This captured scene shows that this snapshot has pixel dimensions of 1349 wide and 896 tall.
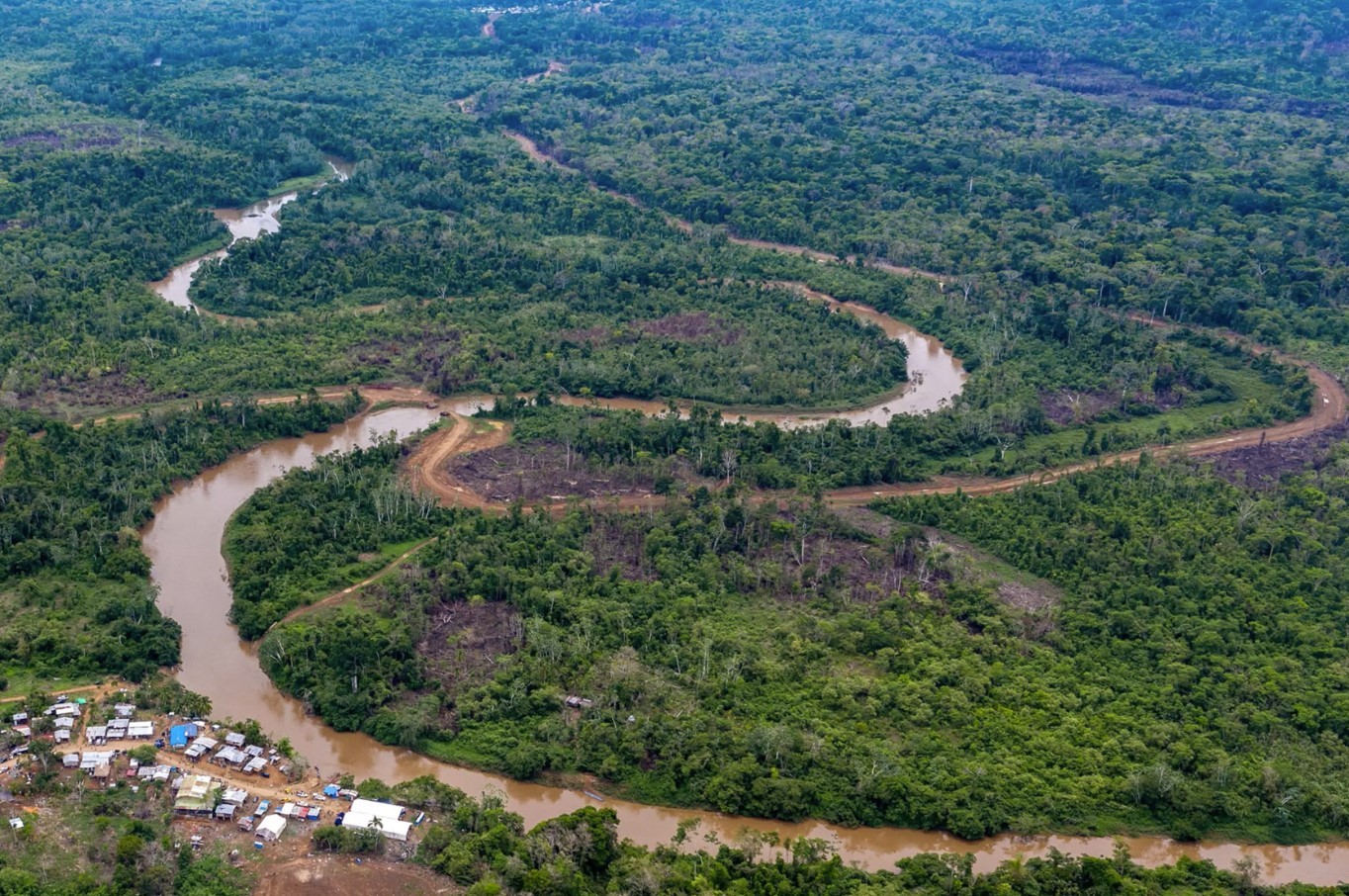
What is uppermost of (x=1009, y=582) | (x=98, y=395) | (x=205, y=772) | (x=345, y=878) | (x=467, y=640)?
(x=98, y=395)

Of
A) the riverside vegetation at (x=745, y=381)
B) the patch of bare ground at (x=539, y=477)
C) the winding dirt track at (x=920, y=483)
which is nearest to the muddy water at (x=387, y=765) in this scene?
the riverside vegetation at (x=745, y=381)

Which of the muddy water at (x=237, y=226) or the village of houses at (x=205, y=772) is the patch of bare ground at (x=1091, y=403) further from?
the muddy water at (x=237, y=226)

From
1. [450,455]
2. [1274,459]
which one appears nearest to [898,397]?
[1274,459]

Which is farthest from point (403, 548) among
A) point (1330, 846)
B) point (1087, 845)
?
point (1330, 846)

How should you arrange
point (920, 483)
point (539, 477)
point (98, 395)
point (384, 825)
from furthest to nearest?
point (98, 395) → point (920, 483) → point (539, 477) → point (384, 825)

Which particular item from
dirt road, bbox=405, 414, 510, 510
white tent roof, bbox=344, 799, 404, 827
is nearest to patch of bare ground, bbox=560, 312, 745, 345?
dirt road, bbox=405, 414, 510, 510

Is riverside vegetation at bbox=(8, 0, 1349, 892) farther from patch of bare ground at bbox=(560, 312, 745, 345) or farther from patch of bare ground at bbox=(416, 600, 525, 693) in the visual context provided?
patch of bare ground at bbox=(560, 312, 745, 345)

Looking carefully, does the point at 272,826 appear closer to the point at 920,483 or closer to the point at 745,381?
the point at 920,483
